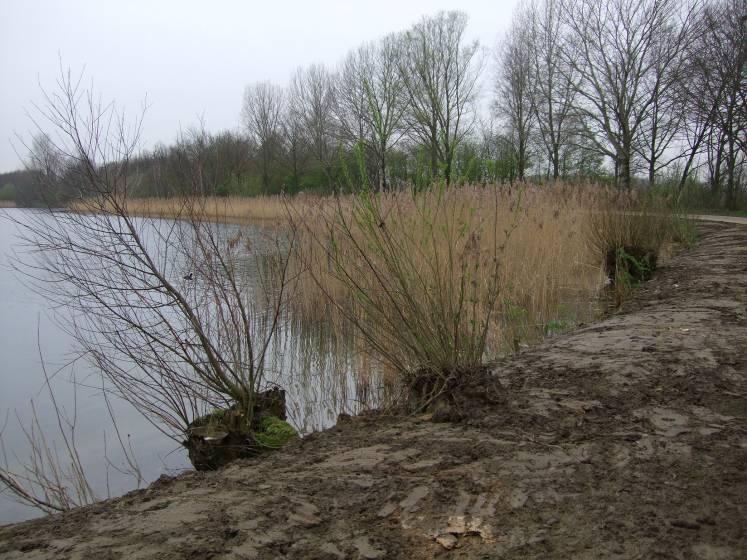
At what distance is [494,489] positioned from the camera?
1815 mm

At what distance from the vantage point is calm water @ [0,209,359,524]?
3.46 meters

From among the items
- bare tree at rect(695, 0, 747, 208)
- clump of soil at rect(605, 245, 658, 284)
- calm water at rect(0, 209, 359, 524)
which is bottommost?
calm water at rect(0, 209, 359, 524)

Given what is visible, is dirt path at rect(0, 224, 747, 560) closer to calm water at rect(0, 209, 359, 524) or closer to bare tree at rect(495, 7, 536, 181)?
calm water at rect(0, 209, 359, 524)

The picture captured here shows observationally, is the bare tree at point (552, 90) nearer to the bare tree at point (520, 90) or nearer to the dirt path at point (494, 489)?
the bare tree at point (520, 90)

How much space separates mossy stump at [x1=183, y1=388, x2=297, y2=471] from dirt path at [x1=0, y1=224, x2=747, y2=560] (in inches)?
18.2

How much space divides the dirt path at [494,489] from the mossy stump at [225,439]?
462 millimetres

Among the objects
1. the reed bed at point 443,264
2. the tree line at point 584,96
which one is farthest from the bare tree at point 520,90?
the reed bed at point 443,264

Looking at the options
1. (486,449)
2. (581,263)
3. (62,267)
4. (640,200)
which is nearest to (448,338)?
(486,449)

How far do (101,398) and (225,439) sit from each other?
1.90 metres

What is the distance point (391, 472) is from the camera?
201 cm

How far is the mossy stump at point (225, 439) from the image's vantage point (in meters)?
3.03

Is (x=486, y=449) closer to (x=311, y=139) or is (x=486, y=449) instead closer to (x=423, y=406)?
(x=423, y=406)

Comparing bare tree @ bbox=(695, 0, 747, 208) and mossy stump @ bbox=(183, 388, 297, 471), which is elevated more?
bare tree @ bbox=(695, 0, 747, 208)

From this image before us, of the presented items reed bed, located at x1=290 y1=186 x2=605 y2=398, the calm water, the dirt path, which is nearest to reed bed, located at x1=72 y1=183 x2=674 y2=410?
reed bed, located at x1=290 y1=186 x2=605 y2=398
